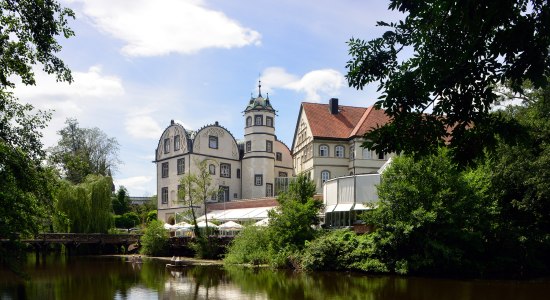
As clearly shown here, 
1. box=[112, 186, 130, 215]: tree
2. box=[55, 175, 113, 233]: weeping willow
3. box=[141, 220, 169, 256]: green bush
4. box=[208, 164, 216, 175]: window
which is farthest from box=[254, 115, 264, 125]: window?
box=[112, 186, 130, 215]: tree

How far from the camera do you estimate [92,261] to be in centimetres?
4191

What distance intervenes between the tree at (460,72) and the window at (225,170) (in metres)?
54.2

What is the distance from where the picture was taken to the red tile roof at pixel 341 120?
5175 centimetres

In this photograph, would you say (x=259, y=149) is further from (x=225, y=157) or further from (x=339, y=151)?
(x=339, y=151)

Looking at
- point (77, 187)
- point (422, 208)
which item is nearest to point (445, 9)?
point (422, 208)

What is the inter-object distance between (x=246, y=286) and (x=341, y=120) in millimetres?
31391

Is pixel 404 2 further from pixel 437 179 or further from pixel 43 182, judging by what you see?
pixel 437 179

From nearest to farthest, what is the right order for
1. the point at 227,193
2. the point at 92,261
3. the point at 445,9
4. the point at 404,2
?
the point at 445,9, the point at 404,2, the point at 92,261, the point at 227,193

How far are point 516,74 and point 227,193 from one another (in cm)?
5567

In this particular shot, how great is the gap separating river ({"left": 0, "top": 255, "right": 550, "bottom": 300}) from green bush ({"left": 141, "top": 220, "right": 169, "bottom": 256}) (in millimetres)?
11548

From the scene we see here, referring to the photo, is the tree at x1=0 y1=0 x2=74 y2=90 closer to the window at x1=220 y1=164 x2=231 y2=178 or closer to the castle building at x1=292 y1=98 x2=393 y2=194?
the castle building at x1=292 y1=98 x2=393 y2=194

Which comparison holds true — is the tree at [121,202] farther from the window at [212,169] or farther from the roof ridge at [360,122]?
the roof ridge at [360,122]

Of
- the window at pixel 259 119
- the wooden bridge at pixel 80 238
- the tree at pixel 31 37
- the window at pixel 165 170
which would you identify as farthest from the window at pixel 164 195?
the tree at pixel 31 37

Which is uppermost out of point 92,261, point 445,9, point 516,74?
point 445,9
